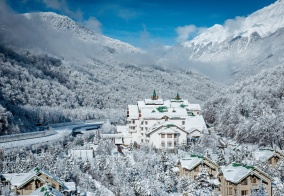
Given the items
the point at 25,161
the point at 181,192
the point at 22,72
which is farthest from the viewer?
the point at 22,72

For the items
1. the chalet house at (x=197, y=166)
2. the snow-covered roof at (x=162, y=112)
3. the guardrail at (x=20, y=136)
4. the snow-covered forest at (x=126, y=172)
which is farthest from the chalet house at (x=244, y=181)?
the guardrail at (x=20, y=136)

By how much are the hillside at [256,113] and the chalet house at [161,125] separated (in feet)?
19.6

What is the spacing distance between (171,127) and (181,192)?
69.7 feet

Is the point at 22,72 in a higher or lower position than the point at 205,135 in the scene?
higher

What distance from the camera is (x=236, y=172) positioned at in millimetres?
35469

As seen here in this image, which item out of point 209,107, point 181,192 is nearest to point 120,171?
point 181,192

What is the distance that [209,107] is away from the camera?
277 feet

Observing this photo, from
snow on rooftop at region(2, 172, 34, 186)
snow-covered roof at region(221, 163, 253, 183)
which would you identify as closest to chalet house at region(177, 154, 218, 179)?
snow-covered roof at region(221, 163, 253, 183)

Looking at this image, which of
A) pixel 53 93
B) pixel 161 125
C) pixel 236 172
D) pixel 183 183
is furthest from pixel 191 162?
pixel 53 93

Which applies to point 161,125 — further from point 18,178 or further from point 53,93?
point 53,93

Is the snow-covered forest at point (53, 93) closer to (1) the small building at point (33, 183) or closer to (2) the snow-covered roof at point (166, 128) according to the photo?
(2) the snow-covered roof at point (166, 128)

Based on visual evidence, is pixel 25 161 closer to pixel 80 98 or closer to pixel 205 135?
Answer: pixel 205 135

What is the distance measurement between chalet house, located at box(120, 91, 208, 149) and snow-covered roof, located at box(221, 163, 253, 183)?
66.4 feet

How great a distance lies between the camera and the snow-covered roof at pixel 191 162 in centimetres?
3938
